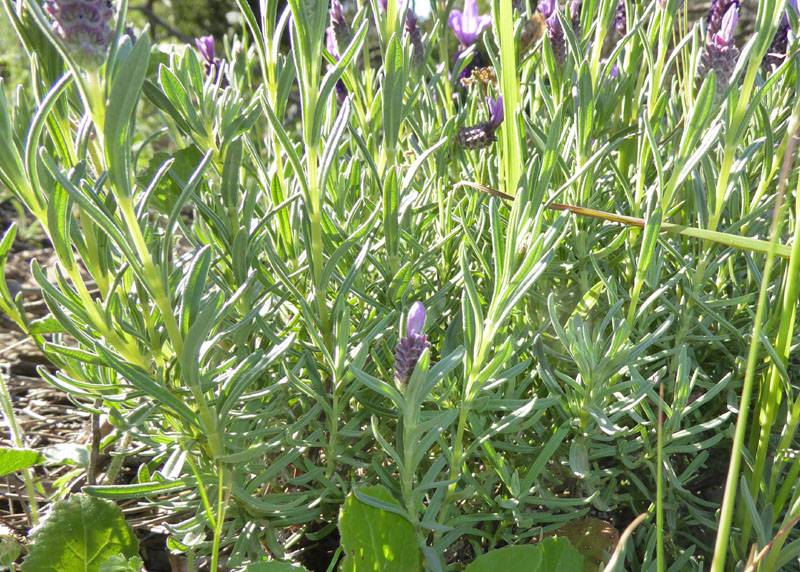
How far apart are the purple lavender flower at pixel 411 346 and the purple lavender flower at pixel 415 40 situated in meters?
0.65

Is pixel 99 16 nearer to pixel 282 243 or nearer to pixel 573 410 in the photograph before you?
pixel 282 243

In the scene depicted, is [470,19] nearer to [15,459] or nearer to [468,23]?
[468,23]

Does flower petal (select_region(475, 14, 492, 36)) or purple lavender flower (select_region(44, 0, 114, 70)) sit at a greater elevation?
purple lavender flower (select_region(44, 0, 114, 70))

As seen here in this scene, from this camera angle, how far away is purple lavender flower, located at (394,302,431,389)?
0.74 m

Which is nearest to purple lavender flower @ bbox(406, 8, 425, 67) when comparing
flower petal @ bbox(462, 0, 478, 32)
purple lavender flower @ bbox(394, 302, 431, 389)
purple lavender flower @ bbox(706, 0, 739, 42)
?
flower petal @ bbox(462, 0, 478, 32)

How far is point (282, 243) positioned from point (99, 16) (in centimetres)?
58

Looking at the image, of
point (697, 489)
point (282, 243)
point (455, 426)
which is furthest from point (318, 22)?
point (697, 489)

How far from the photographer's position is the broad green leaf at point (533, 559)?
2.68ft

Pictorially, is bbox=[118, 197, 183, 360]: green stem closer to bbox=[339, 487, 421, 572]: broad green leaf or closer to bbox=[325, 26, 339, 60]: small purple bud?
bbox=[339, 487, 421, 572]: broad green leaf

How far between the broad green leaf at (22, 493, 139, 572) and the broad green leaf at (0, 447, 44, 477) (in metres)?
0.08

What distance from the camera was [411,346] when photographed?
74cm

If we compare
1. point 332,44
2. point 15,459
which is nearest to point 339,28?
point 332,44

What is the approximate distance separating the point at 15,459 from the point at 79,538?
0.14 metres

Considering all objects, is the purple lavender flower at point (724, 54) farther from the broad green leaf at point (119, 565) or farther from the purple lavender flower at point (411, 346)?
the broad green leaf at point (119, 565)
